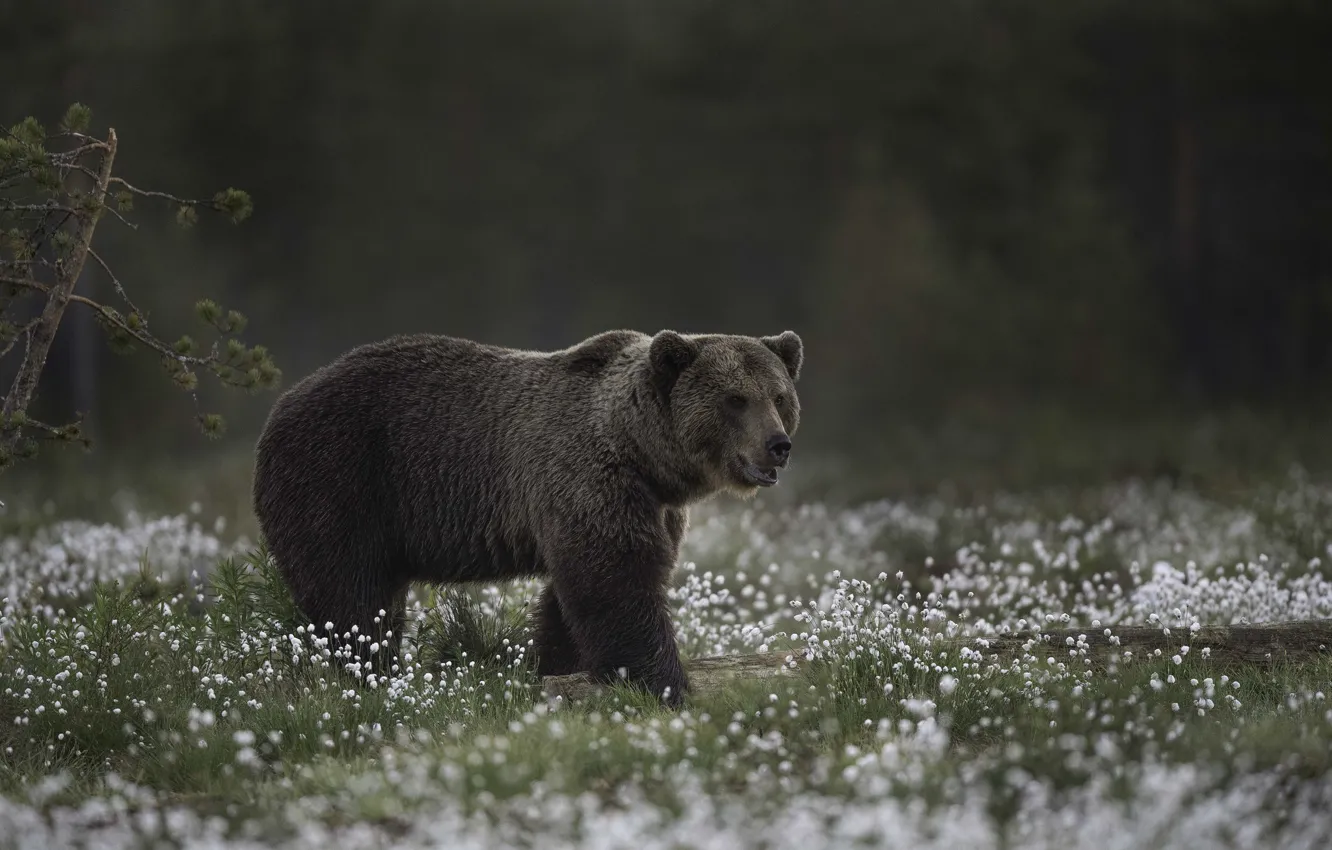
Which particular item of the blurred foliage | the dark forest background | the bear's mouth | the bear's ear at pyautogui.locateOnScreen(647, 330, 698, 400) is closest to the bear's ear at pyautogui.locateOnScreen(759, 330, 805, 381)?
the bear's ear at pyautogui.locateOnScreen(647, 330, 698, 400)

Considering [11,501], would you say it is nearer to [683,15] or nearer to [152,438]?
[152,438]

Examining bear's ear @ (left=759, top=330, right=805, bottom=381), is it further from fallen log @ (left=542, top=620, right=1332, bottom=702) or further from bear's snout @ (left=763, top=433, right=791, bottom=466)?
fallen log @ (left=542, top=620, right=1332, bottom=702)

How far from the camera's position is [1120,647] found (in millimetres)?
7160

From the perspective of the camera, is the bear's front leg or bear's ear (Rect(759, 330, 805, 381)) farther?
bear's ear (Rect(759, 330, 805, 381))

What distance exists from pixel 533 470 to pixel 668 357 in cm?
99

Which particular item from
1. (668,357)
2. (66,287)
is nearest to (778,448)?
(668,357)

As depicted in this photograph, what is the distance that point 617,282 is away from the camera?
35656 mm

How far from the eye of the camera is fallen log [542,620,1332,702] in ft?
22.8

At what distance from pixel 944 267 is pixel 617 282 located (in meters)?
11.5

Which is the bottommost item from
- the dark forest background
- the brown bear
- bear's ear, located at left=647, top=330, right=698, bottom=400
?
the brown bear

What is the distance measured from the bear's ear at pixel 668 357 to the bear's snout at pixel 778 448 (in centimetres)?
71

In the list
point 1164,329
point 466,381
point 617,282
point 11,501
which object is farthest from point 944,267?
point 466,381

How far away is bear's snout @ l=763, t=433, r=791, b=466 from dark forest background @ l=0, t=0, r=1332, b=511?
10026 mm

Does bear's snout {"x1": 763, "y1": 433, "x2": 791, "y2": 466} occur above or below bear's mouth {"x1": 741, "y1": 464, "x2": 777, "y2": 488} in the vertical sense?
above
